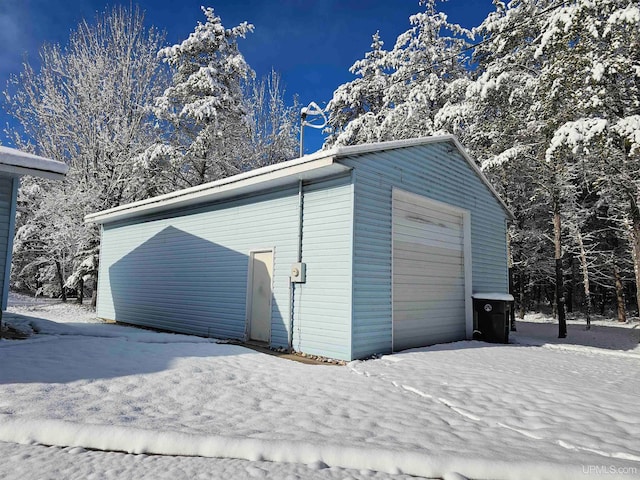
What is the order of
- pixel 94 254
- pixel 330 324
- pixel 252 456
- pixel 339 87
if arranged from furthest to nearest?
pixel 339 87 < pixel 94 254 < pixel 330 324 < pixel 252 456

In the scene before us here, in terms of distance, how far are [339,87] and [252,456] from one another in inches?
859

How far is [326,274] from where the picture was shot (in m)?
6.75

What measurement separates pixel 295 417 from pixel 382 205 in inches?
178

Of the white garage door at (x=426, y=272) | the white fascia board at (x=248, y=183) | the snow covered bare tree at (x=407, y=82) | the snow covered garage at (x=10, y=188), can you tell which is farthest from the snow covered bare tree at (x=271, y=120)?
the snow covered garage at (x=10, y=188)

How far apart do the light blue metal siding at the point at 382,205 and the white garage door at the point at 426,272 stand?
0.32m

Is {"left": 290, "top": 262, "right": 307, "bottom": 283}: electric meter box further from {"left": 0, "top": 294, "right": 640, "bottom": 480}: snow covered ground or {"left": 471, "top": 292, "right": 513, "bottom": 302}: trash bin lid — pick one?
{"left": 471, "top": 292, "right": 513, "bottom": 302}: trash bin lid

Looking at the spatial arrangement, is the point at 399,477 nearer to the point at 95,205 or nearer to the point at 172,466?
the point at 172,466

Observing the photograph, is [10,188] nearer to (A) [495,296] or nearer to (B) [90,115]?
(A) [495,296]

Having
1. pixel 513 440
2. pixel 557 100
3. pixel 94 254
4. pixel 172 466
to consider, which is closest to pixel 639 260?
pixel 557 100

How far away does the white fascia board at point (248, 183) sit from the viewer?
6535 mm

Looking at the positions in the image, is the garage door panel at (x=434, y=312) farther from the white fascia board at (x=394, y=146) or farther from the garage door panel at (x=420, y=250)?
the white fascia board at (x=394, y=146)

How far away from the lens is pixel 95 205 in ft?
50.9

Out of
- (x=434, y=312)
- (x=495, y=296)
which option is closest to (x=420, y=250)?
(x=434, y=312)

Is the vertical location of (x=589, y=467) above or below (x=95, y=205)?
below
